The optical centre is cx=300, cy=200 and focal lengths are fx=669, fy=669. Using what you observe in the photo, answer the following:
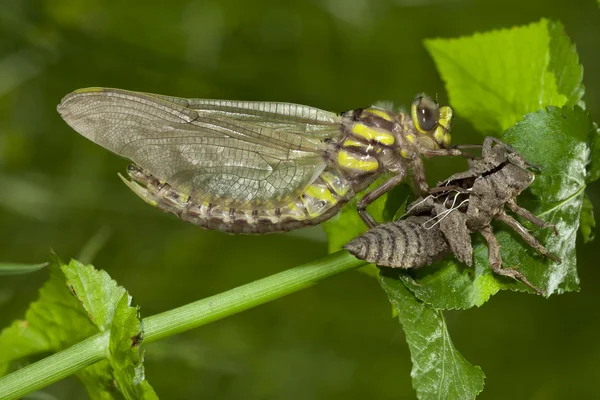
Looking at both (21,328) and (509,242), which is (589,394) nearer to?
(509,242)

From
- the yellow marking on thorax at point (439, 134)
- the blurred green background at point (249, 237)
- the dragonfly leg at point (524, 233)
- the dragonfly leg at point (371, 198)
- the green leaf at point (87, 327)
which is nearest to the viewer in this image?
the dragonfly leg at point (524, 233)

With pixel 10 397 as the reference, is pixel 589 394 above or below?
below

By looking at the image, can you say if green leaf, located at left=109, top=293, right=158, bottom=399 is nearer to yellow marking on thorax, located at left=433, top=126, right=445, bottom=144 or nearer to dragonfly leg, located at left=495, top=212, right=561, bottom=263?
dragonfly leg, located at left=495, top=212, right=561, bottom=263

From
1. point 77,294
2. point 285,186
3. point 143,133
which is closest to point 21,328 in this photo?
point 77,294

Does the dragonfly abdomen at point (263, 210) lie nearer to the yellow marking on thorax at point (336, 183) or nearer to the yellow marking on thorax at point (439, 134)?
the yellow marking on thorax at point (336, 183)

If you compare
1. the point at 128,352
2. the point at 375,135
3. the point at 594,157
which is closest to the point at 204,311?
the point at 128,352

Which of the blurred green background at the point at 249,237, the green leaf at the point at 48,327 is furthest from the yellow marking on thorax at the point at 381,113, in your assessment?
the blurred green background at the point at 249,237
